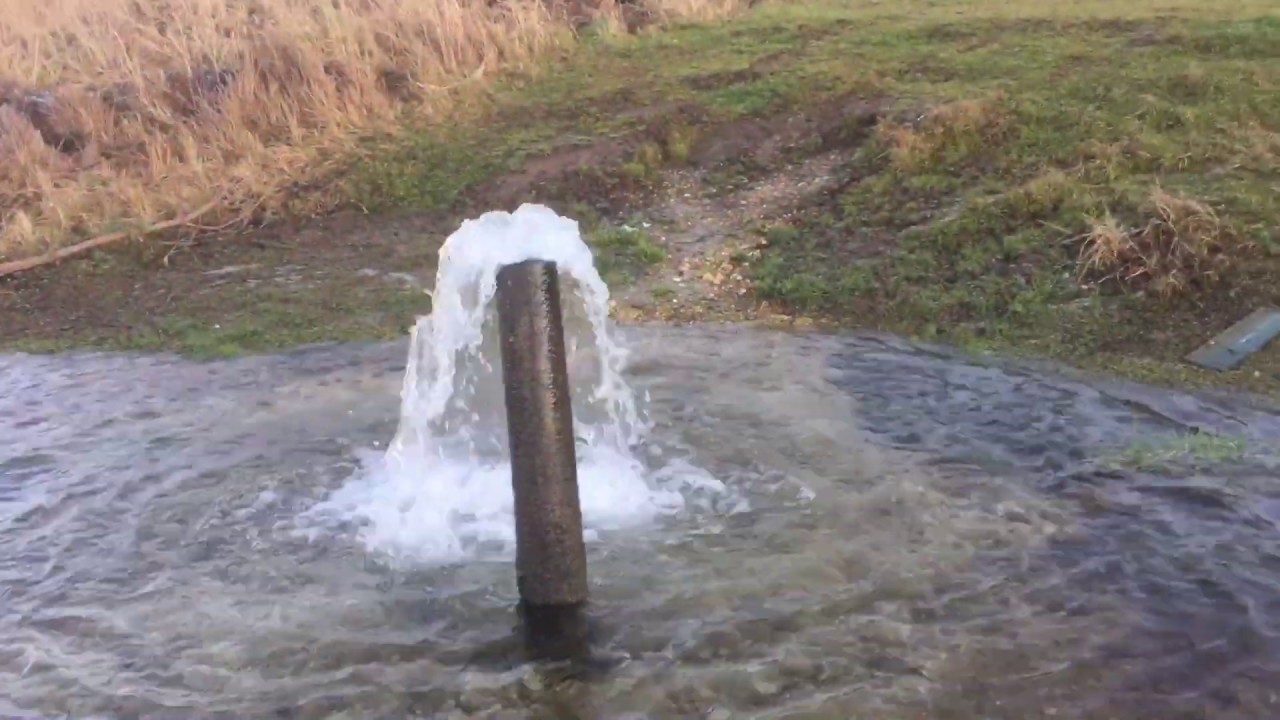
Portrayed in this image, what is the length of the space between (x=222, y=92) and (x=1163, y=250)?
939cm

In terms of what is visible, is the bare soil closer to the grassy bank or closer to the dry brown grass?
the grassy bank

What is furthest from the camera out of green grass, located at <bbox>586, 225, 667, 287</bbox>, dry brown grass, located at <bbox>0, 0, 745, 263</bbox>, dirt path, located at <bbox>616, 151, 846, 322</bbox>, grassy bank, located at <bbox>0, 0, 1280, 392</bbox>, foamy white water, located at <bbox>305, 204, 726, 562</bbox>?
dry brown grass, located at <bbox>0, 0, 745, 263</bbox>

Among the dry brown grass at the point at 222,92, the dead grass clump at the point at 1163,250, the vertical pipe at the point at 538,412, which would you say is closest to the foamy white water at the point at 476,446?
the vertical pipe at the point at 538,412

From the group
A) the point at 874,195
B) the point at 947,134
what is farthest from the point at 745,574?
the point at 947,134

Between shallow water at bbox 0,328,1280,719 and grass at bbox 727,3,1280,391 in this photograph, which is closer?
shallow water at bbox 0,328,1280,719

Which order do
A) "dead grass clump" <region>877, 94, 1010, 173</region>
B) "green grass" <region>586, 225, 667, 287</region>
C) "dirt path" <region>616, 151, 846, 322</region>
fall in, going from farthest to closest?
"dead grass clump" <region>877, 94, 1010, 173</region> < "green grass" <region>586, 225, 667, 287</region> < "dirt path" <region>616, 151, 846, 322</region>

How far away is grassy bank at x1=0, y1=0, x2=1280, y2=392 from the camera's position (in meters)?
8.14

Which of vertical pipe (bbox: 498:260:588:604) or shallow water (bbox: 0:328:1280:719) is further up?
vertical pipe (bbox: 498:260:588:604)

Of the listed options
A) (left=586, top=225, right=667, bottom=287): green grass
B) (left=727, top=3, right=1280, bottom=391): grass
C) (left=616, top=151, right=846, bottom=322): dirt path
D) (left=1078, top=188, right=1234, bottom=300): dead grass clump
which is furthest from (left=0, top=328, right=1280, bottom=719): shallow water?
(left=586, top=225, right=667, bottom=287): green grass

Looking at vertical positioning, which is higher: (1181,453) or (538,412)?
(538,412)

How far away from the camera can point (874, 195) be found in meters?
9.78

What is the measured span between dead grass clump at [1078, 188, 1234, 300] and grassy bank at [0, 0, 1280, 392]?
0.05 feet

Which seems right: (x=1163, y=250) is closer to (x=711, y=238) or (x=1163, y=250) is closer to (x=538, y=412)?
(x=711, y=238)

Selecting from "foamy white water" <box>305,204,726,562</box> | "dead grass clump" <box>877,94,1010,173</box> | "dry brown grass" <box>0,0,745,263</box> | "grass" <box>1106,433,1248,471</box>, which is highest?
"dry brown grass" <box>0,0,745,263</box>
